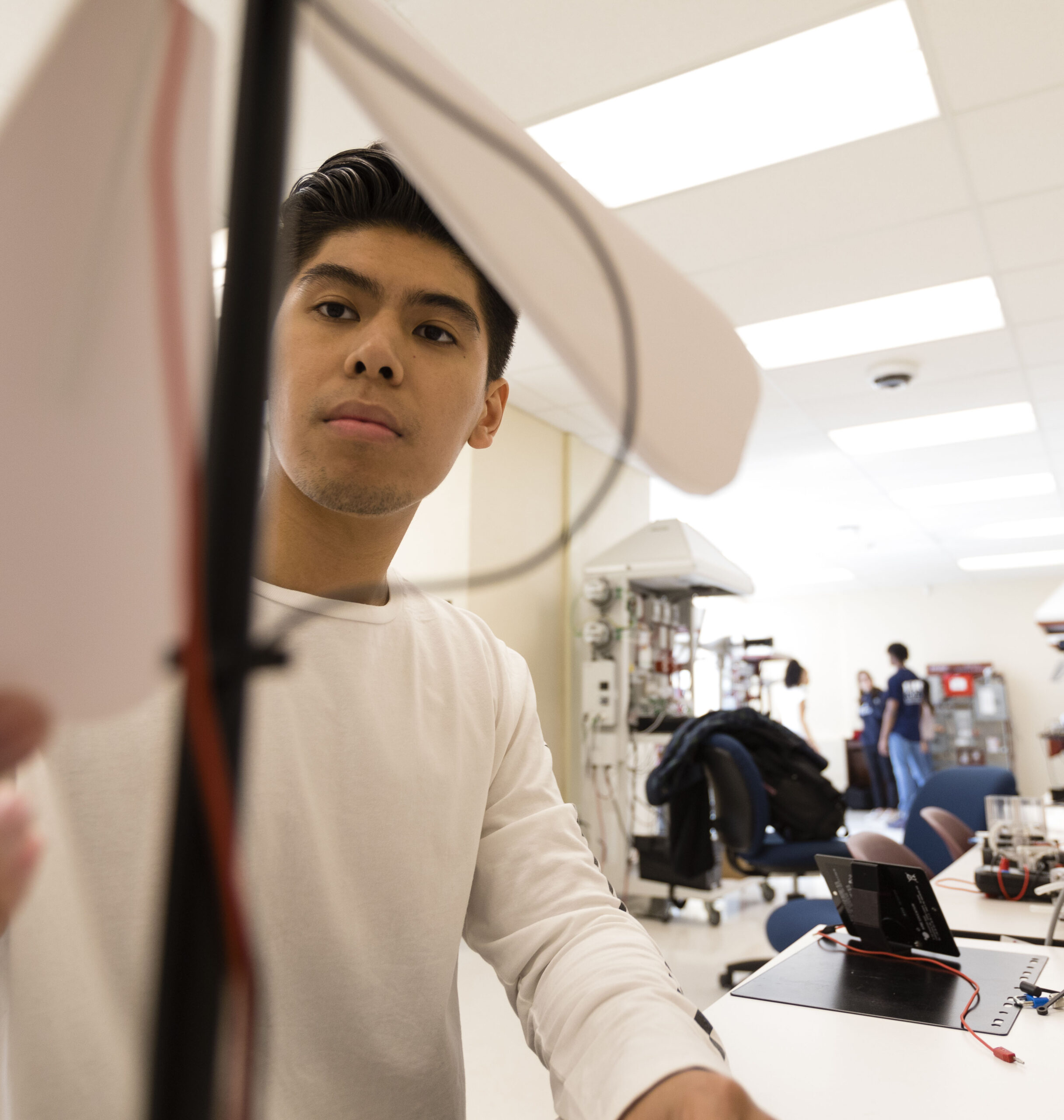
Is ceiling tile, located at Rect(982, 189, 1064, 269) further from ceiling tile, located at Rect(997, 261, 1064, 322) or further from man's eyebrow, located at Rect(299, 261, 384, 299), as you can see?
man's eyebrow, located at Rect(299, 261, 384, 299)

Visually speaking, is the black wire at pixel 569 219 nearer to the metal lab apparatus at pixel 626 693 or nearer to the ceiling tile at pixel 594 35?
the ceiling tile at pixel 594 35

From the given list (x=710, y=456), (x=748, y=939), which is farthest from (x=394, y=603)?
(x=748, y=939)

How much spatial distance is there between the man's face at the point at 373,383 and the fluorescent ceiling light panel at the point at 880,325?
11.1 feet

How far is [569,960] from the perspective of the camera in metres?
0.79

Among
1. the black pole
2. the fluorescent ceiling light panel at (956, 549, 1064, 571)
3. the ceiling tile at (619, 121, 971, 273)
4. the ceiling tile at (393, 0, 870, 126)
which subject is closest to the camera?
the black pole

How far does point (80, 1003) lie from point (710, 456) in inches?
26.9

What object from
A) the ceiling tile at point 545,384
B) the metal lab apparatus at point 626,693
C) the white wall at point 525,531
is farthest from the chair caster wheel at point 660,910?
the ceiling tile at point 545,384

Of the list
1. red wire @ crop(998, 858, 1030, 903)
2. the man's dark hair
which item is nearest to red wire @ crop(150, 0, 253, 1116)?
the man's dark hair

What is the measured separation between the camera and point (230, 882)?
20 centimetres

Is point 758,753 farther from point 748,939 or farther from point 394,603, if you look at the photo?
point 394,603

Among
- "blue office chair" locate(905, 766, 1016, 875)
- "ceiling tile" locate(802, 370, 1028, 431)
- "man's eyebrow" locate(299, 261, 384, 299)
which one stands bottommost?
"blue office chair" locate(905, 766, 1016, 875)

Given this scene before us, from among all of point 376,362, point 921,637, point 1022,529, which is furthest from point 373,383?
point 921,637

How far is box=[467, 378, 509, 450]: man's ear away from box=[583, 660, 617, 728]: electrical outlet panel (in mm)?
3829

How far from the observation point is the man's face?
420 mm
